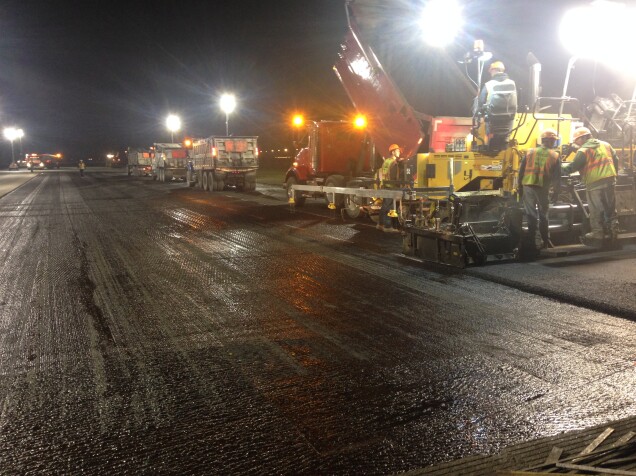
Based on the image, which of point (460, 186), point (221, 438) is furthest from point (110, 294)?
point (460, 186)

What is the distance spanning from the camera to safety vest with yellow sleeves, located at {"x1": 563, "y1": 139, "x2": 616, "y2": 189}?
29.3 ft

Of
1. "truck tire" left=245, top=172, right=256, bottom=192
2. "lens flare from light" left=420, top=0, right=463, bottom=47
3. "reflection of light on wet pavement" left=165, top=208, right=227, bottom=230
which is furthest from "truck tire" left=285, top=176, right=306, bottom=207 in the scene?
"truck tire" left=245, top=172, right=256, bottom=192

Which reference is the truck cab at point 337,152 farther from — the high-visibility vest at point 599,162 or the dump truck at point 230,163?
the dump truck at point 230,163

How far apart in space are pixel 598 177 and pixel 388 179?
4.49 meters

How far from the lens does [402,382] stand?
4.29m

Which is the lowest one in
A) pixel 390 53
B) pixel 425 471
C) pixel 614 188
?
pixel 425 471

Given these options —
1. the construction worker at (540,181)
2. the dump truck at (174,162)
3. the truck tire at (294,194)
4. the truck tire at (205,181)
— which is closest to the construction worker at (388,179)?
the construction worker at (540,181)

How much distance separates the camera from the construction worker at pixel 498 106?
9.24 meters

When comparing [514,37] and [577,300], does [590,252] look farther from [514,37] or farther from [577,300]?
[514,37]

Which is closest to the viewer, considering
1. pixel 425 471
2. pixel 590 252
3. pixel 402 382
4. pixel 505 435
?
pixel 425 471

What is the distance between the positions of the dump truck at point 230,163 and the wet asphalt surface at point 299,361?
1942 cm

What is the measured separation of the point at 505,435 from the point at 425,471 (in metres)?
0.65

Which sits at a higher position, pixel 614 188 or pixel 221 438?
pixel 614 188

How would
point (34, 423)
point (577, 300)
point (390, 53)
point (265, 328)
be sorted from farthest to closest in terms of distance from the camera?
1. point (390, 53)
2. point (577, 300)
3. point (265, 328)
4. point (34, 423)
